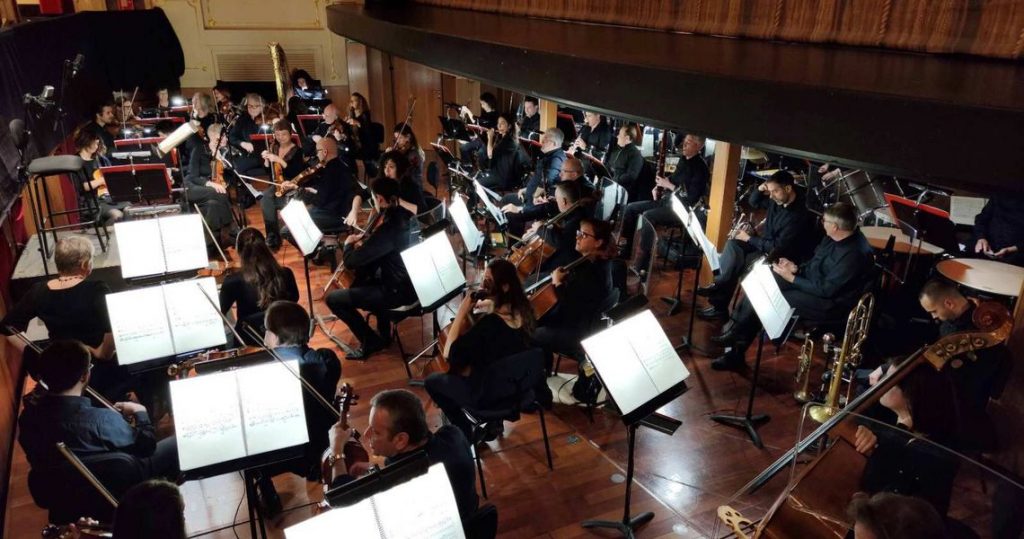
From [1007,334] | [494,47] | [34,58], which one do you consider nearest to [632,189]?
[1007,334]

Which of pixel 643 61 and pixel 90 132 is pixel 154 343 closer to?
pixel 643 61

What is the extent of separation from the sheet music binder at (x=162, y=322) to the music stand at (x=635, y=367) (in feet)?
7.12

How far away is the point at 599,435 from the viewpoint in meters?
4.40

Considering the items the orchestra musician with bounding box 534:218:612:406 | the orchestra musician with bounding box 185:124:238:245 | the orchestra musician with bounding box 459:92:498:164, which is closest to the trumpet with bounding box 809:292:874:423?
the orchestra musician with bounding box 534:218:612:406

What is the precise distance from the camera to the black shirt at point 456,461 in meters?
2.67

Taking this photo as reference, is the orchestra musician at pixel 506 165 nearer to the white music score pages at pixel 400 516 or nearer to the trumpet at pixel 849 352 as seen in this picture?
the trumpet at pixel 849 352

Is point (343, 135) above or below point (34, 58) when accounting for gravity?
below

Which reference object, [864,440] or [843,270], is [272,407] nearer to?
[864,440]

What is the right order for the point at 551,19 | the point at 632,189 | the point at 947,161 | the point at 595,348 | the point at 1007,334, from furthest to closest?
1. the point at 632,189
2. the point at 1007,334
3. the point at 595,348
4. the point at 551,19
5. the point at 947,161

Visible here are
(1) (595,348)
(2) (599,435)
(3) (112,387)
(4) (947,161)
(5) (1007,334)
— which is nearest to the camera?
(4) (947,161)

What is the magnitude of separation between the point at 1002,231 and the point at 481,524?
17.0 feet

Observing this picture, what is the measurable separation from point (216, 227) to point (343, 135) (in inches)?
76.7

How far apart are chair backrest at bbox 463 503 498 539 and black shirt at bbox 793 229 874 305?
3241 millimetres

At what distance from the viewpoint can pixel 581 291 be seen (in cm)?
435
